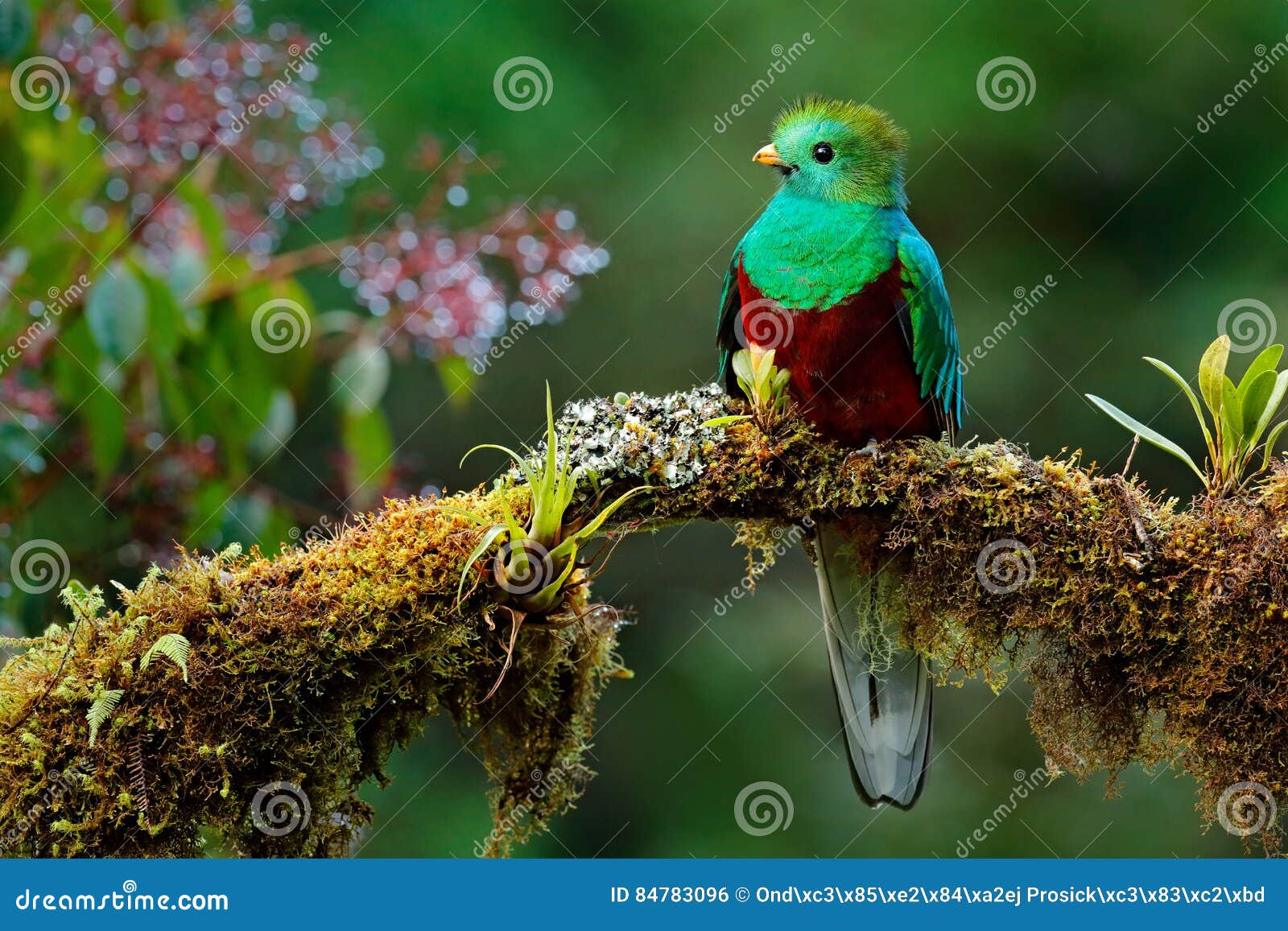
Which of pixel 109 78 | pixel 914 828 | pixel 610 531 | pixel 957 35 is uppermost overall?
pixel 957 35

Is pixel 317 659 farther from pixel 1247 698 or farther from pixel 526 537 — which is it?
pixel 1247 698

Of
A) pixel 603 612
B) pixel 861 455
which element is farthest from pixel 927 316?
pixel 603 612

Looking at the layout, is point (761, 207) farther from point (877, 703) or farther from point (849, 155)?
point (877, 703)

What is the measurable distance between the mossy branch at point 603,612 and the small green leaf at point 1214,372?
0.18 m

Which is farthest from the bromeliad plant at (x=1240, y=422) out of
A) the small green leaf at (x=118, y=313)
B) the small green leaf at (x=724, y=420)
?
the small green leaf at (x=118, y=313)

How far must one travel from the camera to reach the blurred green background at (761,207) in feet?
18.9

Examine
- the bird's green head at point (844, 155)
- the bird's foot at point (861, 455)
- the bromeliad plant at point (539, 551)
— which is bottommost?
the bromeliad plant at point (539, 551)

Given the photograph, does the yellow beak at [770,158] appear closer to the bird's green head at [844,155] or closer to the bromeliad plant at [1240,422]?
the bird's green head at [844,155]

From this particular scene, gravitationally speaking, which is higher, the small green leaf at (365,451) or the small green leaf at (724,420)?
the small green leaf at (724,420)

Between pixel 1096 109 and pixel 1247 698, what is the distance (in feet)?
15.1

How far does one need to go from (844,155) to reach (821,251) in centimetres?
26

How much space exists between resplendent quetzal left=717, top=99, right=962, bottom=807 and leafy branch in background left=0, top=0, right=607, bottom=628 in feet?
1.97

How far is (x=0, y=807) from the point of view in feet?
6.15

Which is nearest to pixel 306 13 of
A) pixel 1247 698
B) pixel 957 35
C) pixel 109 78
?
pixel 957 35
